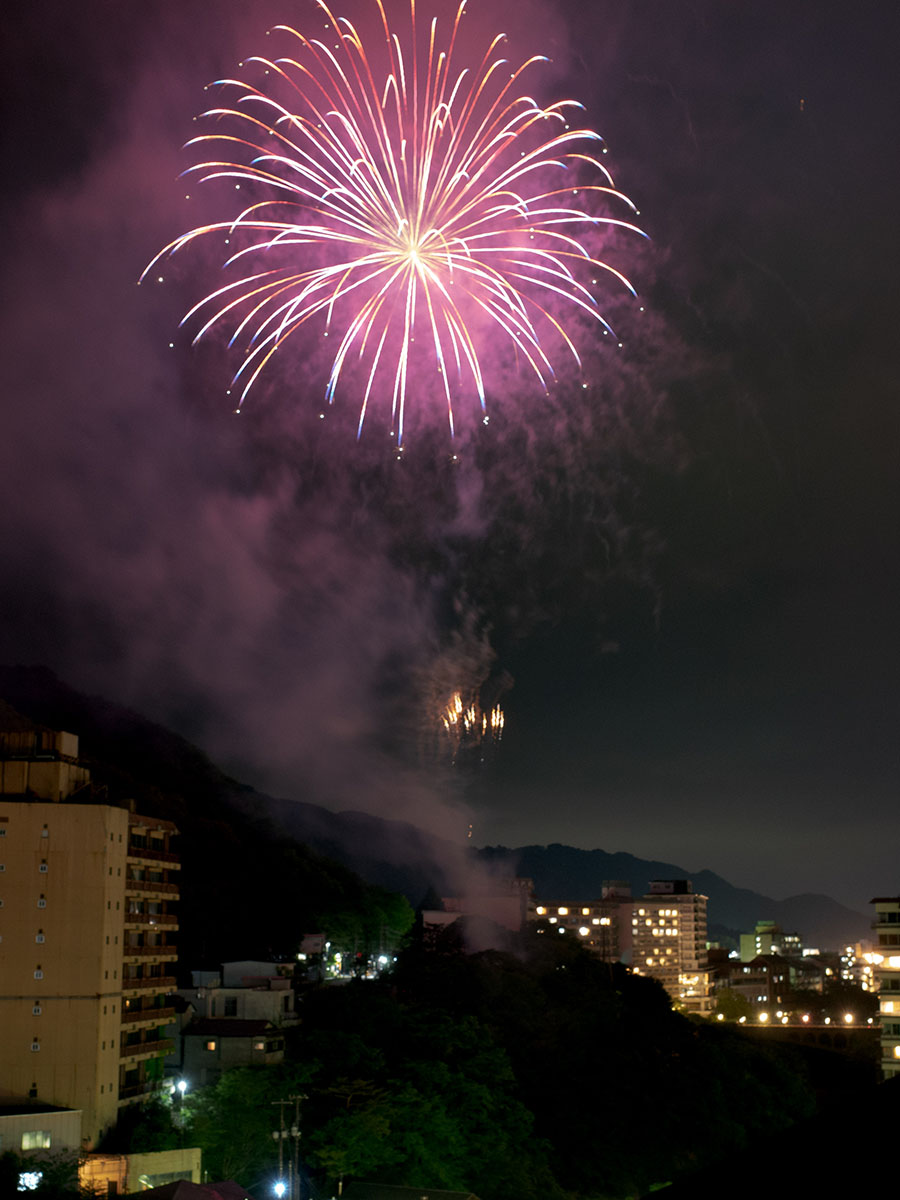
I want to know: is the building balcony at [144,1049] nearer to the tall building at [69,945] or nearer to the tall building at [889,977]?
the tall building at [69,945]

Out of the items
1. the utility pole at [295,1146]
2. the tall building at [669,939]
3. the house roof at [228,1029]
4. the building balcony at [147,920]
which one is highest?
the building balcony at [147,920]

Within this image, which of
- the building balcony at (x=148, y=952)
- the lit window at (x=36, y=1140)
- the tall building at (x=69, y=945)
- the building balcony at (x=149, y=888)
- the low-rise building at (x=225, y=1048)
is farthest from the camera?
the low-rise building at (x=225, y=1048)

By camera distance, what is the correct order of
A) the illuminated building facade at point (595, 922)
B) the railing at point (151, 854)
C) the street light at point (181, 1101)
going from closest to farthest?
the street light at point (181, 1101), the railing at point (151, 854), the illuminated building facade at point (595, 922)

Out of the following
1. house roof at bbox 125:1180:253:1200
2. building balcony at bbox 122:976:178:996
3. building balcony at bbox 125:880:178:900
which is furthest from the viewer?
building balcony at bbox 125:880:178:900

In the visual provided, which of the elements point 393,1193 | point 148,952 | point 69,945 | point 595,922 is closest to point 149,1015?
point 148,952

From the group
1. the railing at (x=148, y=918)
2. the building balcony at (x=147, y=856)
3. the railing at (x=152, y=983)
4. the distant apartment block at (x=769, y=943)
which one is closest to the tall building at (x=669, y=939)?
the distant apartment block at (x=769, y=943)

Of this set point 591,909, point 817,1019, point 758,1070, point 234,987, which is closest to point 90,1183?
point 234,987

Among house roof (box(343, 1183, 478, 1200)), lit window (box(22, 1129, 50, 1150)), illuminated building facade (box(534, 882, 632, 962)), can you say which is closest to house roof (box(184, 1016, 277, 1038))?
house roof (box(343, 1183, 478, 1200))

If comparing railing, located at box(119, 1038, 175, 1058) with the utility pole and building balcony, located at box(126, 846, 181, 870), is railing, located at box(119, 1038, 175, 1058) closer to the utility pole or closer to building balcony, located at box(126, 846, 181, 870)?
the utility pole
